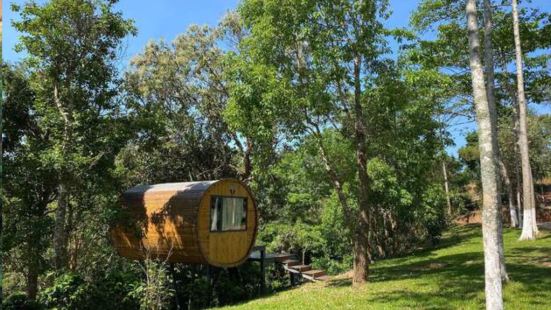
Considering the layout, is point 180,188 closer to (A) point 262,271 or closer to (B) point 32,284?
(A) point 262,271

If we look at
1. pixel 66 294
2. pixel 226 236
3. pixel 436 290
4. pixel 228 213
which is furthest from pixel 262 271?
pixel 436 290

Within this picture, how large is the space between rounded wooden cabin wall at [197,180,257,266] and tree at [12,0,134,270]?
10.7ft

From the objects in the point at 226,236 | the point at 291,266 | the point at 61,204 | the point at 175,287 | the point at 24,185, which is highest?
the point at 24,185

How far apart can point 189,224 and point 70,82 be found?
17.1 feet

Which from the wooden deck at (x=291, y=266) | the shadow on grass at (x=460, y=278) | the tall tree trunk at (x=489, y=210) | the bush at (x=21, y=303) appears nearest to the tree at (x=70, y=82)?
the bush at (x=21, y=303)

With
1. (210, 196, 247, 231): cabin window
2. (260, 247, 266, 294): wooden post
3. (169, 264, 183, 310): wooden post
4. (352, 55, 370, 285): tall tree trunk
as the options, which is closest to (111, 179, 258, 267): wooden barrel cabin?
(210, 196, 247, 231): cabin window

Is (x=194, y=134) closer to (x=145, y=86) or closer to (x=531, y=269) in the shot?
(x=145, y=86)

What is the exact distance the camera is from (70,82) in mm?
13555

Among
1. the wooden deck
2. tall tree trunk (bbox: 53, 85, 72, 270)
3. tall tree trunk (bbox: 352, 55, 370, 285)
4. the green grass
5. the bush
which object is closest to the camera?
the green grass

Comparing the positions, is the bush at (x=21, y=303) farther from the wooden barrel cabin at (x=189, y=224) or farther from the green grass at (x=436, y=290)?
the green grass at (x=436, y=290)

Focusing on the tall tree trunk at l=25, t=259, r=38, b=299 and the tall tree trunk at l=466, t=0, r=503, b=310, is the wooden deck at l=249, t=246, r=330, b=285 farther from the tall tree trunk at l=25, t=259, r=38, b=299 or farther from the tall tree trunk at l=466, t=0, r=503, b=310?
the tall tree trunk at l=466, t=0, r=503, b=310

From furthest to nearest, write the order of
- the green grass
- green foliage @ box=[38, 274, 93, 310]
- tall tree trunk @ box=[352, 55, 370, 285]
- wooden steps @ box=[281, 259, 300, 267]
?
wooden steps @ box=[281, 259, 300, 267]
tall tree trunk @ box=[352, 55, 370, 285]
green foliage @ box=[38, 274, 93, 310]
the green grass

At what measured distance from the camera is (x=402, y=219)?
77.5 feet

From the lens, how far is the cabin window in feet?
50.4
